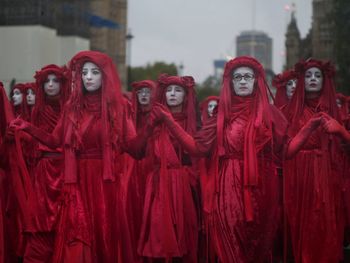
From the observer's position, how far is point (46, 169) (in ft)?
28.9

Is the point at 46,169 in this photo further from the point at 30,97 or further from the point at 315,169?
the point at 315,169

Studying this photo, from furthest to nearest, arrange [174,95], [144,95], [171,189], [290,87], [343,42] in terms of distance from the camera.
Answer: [343,42], [144,95], [290,87], [174,95], [171,189]

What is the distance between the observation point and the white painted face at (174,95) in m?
8.59

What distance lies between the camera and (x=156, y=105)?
306 inches

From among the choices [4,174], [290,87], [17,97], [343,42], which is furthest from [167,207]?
[343,42]

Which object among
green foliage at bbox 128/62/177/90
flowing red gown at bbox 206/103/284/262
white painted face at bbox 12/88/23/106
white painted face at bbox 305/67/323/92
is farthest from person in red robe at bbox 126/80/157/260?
green foliage at bbox 128/62/177/90

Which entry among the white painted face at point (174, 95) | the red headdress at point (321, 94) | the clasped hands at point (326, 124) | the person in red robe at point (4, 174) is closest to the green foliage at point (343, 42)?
the red headdress at point (321, 94)

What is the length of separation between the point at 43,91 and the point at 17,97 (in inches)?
58.1

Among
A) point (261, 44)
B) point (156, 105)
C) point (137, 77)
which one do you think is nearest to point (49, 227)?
point (156, 105)

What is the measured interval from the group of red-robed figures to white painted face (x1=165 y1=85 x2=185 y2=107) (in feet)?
0.05

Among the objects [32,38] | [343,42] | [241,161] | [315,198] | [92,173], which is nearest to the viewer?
[241,161]

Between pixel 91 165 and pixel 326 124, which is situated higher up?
pixel 326 124

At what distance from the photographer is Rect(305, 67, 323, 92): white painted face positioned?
8297mm

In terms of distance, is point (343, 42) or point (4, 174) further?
point (343, 42)
